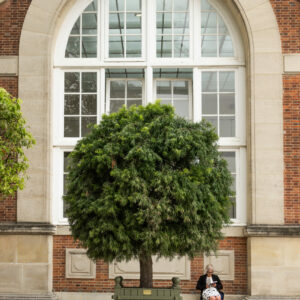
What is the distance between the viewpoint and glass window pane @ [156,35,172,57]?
46.9ft

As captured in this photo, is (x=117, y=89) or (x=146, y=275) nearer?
(x=146, y=275)

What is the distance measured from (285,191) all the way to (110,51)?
17.4 ft

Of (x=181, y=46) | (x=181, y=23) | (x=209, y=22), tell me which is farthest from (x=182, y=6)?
(x=181, y=46)

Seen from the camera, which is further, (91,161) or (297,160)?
(297,160)

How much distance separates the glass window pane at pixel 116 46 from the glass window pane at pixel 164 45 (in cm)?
87

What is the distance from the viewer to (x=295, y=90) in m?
13.5

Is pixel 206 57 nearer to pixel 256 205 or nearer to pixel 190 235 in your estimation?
pixel 256 205

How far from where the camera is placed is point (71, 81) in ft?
47.0

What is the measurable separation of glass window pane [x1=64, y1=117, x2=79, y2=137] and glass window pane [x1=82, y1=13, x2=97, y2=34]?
7.09 feet

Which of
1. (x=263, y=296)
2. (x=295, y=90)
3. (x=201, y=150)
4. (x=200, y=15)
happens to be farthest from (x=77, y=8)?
(x=263, y=296)

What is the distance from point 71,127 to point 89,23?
8.48 ft

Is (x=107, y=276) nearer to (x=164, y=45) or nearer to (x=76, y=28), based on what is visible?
(x=164, y=45)

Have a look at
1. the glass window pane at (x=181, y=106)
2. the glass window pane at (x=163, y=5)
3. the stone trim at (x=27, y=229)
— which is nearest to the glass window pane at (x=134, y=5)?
the glass window pane at (x=163, y=5)

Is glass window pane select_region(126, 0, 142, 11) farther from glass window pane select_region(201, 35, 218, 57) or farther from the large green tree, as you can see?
the large green tree
